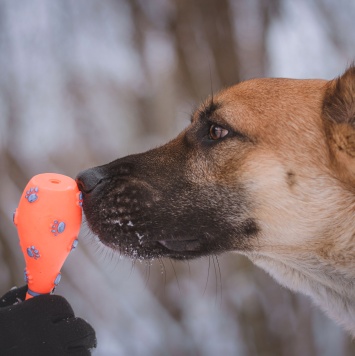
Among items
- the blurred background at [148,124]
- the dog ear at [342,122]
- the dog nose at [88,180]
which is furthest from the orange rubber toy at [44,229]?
the blurred background at [148,124]

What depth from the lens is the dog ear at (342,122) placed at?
2170mm

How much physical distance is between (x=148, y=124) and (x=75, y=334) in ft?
11.2

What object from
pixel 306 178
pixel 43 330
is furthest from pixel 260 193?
pixel 43 330

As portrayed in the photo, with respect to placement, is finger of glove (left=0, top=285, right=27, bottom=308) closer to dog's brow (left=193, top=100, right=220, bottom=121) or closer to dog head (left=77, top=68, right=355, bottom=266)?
dog head (left=77, top=68, right=355, bottom=266)

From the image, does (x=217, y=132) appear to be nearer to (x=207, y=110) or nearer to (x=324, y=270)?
(x=207, y=110)

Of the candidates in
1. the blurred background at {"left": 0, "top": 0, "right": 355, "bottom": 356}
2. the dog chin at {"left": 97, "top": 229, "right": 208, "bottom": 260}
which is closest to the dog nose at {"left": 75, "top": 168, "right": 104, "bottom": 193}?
the dog chin at {"left": 97, "top": 229, "right": 208, "bottom": 260}

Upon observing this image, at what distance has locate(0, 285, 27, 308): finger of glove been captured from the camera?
213 centimetres

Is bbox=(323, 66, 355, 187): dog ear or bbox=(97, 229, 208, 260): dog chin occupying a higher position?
bbox=(323, 66, 355, 187): dog ear

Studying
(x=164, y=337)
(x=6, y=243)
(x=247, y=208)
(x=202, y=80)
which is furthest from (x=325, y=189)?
(x=6, y=243)

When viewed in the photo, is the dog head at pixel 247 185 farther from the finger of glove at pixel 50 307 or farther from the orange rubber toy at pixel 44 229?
the finger of glove at pixel 50 307

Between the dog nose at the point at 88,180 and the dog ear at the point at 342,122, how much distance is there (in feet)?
3.59

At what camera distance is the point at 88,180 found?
2.29 m

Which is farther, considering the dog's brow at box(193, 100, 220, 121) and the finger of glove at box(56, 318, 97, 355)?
the dog's brow at box(193, 100, 220, 121)

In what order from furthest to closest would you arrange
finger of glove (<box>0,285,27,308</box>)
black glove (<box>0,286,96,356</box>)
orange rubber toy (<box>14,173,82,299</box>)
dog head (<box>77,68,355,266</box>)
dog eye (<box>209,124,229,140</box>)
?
dog eye (<box>209,124,229,140</box>), dog head (<box>77,68,355,266</box>), finger of glove (<box>0,285,27,308</box>), orange rubber toy (<box>14,173,82,299</box>), black glove (<box>0,286,96,356</box>)
